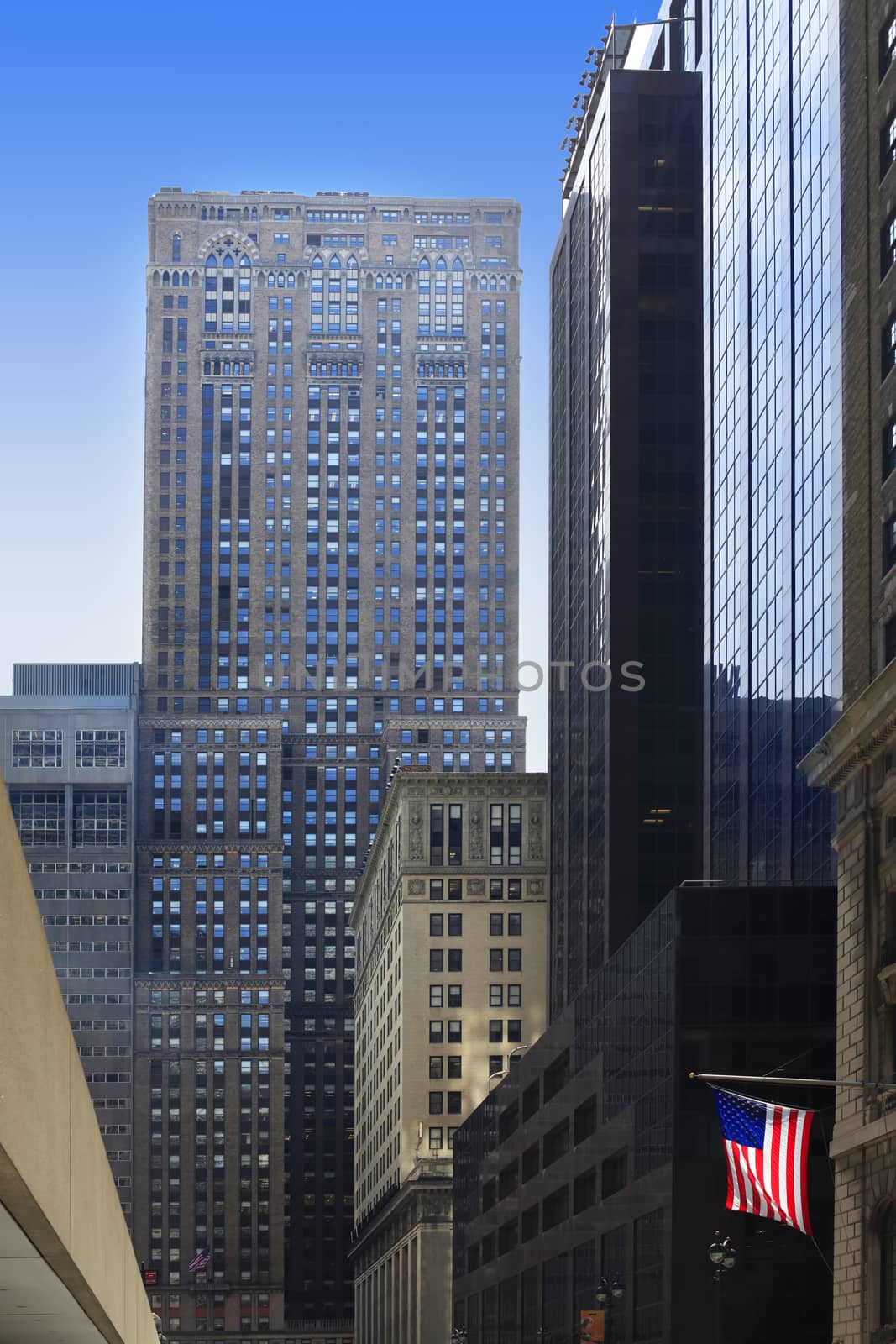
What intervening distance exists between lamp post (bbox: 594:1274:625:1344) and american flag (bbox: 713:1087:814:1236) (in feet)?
113

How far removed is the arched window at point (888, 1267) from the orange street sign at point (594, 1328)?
33.3 metres

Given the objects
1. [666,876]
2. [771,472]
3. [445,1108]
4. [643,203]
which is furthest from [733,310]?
[445,1108]

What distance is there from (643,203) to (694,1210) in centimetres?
6871

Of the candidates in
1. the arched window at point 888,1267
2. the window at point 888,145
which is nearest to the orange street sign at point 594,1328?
the arched window at point 888,1267

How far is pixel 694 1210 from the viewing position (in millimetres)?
80625

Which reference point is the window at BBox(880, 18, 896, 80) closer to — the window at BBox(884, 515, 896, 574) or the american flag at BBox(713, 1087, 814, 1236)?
the window at BBox(884, 515, 896, 574)

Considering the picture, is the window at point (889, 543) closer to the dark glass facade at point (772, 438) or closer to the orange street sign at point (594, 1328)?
the dark glass facade at point (772, 438)

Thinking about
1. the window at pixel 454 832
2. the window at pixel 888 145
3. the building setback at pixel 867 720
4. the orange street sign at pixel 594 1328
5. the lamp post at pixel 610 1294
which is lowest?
the orange street sign at pixel 594 1328

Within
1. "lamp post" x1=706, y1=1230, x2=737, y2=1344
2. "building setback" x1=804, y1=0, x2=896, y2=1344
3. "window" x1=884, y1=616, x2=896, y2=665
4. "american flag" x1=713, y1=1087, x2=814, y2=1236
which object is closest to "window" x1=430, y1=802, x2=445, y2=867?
"lamp post" x1=706, y1=1230, x2=737, y2=1344

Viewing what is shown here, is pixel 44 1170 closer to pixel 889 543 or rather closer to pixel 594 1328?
pixel 889 543

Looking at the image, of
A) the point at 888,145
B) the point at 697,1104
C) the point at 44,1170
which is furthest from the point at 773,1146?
the point at 44,1170

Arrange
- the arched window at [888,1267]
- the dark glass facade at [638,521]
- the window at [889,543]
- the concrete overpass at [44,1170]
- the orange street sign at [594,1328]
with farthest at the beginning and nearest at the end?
the dark glass facade at [638,521] < the orange street sign at [594,1328] < the window at [889,543] < the arched window at [888,1267] < the concrete overpass at [44,1170]

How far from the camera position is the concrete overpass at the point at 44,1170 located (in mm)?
15453

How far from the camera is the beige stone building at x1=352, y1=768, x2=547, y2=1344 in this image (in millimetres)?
172375
